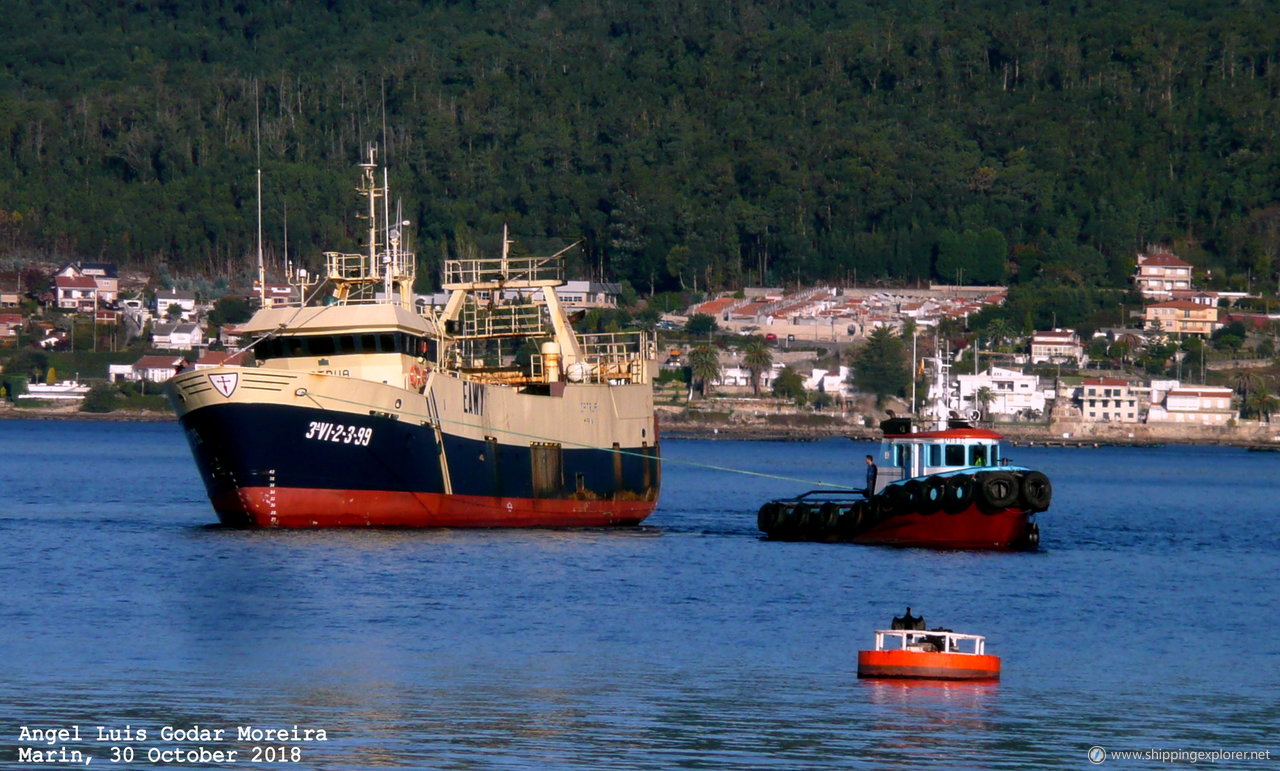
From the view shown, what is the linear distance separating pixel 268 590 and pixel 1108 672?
646 inches

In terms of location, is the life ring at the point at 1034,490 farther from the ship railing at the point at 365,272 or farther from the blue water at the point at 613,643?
the ship railing at the point at 365,272

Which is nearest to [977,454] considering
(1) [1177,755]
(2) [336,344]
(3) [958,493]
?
(3) [958,493]

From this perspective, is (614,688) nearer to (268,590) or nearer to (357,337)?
(268,590)

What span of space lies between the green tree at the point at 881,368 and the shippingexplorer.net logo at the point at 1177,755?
15958 centimetres

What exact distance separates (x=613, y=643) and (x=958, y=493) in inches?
804

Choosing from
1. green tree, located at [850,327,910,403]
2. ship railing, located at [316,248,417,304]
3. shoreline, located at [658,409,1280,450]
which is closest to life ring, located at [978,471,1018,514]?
ship railing, located at [316,248,417,304]

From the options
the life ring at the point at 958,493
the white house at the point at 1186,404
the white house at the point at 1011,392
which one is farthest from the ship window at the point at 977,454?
the white house at the point at 1186,404

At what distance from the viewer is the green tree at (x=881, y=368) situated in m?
190

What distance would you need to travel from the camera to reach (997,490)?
177 feet

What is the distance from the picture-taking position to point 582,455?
59625 mm

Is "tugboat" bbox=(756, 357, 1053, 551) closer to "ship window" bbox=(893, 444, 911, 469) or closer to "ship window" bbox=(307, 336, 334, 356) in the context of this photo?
"ship window" bbox=(893, 444, 911, 469)

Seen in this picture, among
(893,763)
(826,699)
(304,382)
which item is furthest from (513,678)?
(304,382)

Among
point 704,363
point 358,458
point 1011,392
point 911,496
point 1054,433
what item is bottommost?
point 1054,433

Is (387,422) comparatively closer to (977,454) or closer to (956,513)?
(956,513)
